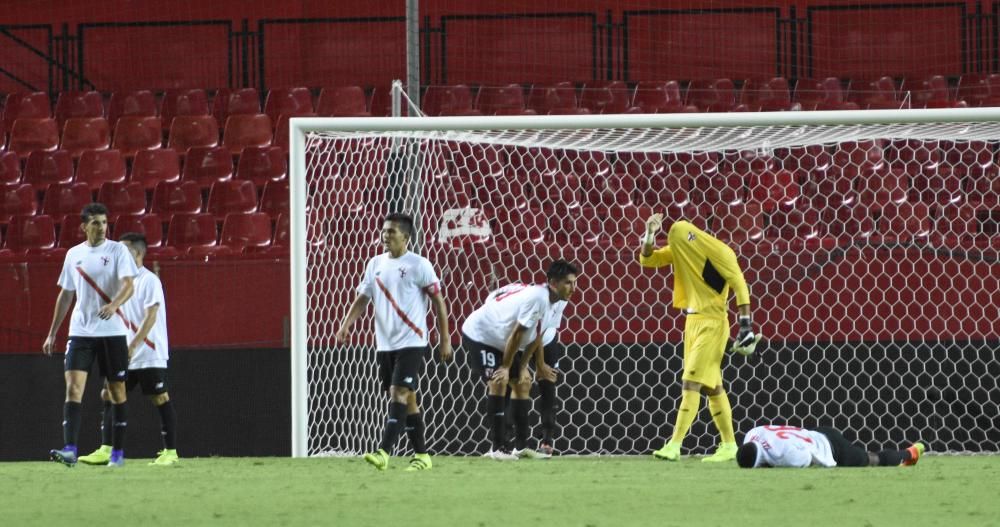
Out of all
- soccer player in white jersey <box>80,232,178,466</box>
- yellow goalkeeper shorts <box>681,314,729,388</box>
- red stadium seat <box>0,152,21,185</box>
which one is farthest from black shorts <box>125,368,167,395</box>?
red stadium seat <box>0,152,21,185</box>

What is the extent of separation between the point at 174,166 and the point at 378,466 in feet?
21.2

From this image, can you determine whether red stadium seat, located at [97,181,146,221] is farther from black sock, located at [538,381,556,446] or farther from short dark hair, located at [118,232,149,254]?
black sock, located at [538,381,556,446]

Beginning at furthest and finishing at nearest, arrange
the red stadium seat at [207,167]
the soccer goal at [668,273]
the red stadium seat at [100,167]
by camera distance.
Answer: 1. the red stadium seat at [100,167]
2. the red stadium seat at [207,167]
3. the soccer goal at [668,273]

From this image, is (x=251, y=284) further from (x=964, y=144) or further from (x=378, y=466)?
(x=964, y=144)

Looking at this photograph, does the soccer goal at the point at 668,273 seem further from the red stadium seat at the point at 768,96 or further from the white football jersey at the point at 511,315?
the red stadium seat at the point at 768,96

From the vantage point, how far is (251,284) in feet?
34.8

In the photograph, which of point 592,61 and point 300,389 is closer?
point 300,389

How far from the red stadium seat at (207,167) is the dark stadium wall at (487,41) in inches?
69.6

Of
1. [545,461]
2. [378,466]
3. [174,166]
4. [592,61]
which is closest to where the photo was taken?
[378,466]

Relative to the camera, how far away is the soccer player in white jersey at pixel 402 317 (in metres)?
8.16

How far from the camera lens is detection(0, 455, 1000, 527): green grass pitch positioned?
209 inches

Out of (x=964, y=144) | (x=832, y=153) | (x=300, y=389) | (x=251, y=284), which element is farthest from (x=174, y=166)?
(x=964, y=144)

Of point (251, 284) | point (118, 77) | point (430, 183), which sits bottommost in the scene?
point (251, 284)

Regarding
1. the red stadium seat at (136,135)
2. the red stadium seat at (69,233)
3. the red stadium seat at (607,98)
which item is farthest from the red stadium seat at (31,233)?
the red stadium seat at (607,98)
